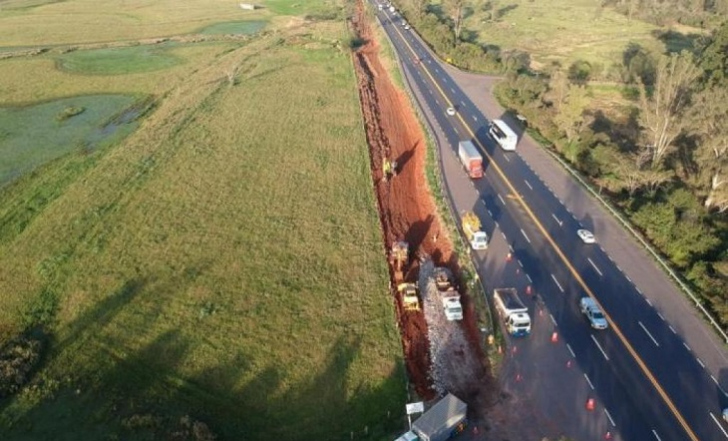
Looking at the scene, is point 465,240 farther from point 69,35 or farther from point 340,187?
point 69,35

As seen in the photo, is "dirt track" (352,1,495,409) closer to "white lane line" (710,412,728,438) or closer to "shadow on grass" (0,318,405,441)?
"shadow on grass" (0,318,405,441)

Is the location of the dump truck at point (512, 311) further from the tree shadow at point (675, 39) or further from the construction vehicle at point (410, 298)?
the tree shadow at point (675, 39)

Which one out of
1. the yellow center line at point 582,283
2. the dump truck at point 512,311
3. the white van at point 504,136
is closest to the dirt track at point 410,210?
the dump truck at point 512,311

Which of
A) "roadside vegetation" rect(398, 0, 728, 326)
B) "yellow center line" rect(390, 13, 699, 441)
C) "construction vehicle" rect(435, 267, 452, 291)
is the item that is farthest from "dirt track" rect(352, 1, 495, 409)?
"roadside vegetation" rect(398, 0, 728, 326)

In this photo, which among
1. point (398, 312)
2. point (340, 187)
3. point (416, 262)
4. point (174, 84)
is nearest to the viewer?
point (398, 312)

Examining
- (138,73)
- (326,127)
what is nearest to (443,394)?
(326,127)

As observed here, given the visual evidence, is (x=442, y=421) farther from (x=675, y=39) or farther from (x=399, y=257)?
(x=675, y=39)
